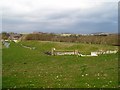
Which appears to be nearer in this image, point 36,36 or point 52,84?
point 52,84

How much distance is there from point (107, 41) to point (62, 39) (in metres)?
35.9

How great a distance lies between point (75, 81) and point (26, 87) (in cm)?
383

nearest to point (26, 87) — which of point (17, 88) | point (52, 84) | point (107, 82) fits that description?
point (17, 88)

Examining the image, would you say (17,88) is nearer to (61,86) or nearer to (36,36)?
(61,86)

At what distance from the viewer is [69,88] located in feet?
58.0

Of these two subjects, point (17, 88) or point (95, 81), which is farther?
point (95, 81)

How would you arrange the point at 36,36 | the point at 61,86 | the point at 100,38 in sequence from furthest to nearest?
1. the point at 36,36
2. the point at 100,38
3. the point at 61,86

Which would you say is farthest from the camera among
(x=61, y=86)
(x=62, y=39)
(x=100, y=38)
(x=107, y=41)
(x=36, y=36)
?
(x=36, y=36)

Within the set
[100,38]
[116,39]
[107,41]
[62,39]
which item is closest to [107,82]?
[116,39]

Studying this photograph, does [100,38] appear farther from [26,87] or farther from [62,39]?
[26,87]

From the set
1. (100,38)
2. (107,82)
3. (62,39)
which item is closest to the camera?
(107,82)

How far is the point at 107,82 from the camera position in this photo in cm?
1998

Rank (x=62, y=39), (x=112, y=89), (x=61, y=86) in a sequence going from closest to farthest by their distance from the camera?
(x=112, y=89)
(x=61, y=86)
(x=62, y=39)

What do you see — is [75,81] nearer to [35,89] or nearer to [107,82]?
[107,82]
